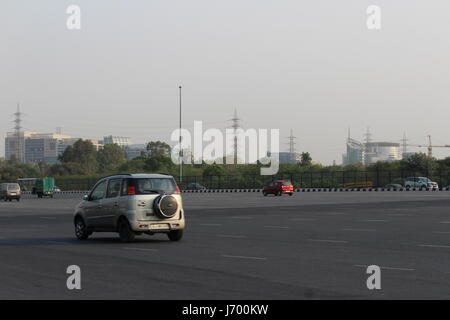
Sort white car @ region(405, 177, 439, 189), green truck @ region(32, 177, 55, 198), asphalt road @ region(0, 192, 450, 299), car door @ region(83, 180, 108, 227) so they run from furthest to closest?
green truck @ region(32, 177, 55, 198) < white car @ region(405, 177, 439, 189) < car door @ region(83, 180, 108, 227) < asphalt road @ region(0, 192, 450, 299)

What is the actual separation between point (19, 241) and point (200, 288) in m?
11.5

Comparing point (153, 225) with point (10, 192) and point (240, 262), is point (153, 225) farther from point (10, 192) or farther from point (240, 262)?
point (10, 192)

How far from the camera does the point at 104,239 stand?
22.4 metres

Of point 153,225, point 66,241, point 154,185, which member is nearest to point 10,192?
point 66,241

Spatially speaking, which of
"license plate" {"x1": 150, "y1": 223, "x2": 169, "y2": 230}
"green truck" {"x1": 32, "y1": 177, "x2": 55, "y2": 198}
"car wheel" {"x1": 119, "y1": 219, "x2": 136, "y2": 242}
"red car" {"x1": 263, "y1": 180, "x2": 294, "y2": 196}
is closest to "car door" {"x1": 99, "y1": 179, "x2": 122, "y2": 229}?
"car wheel" {"x1": 119, "y1": 219, "x2": 136, "y2": 242}

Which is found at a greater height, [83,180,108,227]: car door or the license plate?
[83,180,108,227]: car door

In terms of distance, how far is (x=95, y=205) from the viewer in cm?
2178

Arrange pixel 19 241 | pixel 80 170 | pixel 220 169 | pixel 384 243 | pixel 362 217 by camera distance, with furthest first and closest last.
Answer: pixel 80 170
pixel 220 169
pixel 362 217
pixel 19 241
pixel 384 243

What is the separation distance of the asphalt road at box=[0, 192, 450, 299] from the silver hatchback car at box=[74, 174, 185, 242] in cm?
43

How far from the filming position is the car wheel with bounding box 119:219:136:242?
809 inches

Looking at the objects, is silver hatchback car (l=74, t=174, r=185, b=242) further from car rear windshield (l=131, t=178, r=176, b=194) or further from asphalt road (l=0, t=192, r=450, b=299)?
asphalt road (l=0, t=192, r=450, b=299)

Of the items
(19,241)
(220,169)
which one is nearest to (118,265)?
(19,241)

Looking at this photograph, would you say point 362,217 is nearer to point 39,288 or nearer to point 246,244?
point 246,244
